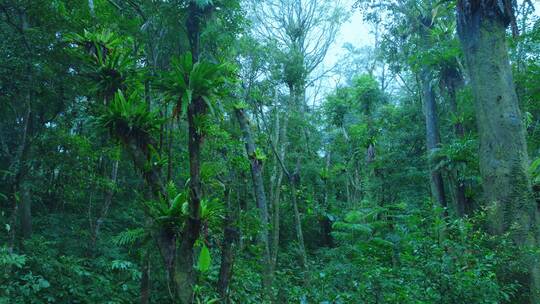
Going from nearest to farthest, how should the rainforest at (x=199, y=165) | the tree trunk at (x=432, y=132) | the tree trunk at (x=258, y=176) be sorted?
the rainforest at (x=199, y=165) → the tree trunk at (x=258, y=176) → the tree trunk at (x=432, y=132)

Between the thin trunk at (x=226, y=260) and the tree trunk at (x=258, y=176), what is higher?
the tree trunk at (x=258, y=176)

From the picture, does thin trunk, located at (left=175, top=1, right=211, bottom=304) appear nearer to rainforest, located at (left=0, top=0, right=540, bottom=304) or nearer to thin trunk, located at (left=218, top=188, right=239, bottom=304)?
rainforest, located at (left=0, top=0, right=540, bottom=304)

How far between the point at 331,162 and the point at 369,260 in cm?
1670

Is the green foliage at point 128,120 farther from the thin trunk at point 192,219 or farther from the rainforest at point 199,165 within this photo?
the thin trunk at point 192,219

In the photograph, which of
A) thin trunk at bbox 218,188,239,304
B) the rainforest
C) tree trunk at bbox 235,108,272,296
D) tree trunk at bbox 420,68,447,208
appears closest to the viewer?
the rainforest

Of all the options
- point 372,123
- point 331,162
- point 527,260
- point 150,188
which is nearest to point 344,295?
point 527,260

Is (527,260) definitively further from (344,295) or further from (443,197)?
(443,197)

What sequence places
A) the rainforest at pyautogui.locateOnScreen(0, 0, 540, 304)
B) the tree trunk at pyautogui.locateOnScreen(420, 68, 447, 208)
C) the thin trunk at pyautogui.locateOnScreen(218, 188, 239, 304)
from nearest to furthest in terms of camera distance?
the rainforest at pyautogui.locateOnScreen(0, 0, 540, 304)
the thin trunk at pyautogui.locateOnScreen(218, 188, 239, 304)
the tree trunk at pyautogui.locateOnScreen(420, 68, 447, 208)

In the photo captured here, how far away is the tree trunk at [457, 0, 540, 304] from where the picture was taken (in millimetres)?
5996

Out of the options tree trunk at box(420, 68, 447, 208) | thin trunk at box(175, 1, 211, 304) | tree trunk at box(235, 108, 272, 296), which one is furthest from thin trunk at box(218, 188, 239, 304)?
tree trunk at box(420, 68, 447, 208)

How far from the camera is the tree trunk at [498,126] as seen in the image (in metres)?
6.00

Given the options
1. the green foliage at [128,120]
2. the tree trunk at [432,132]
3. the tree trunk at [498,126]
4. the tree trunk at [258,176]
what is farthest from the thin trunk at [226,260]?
the tree trunk at [432,132]

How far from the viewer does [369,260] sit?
613 cm

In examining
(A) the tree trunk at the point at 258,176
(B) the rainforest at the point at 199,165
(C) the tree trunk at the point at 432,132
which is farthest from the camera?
(C) the tree trunk at the point at 432,132
